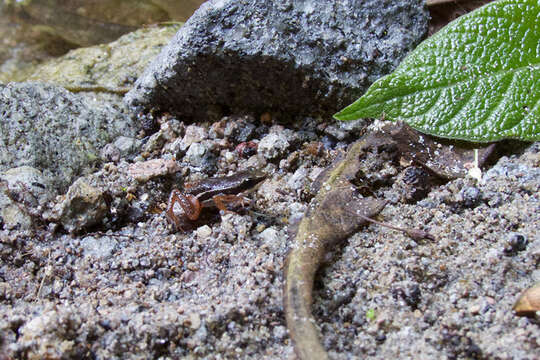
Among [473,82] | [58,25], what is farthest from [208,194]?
[58,25]

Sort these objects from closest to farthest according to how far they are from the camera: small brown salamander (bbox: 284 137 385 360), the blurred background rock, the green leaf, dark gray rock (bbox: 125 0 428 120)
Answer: small brown salamander (bbox: 284 137 385 360), the green leaf, dark gray rock (bbox: 125 0 428 120), the blurred background rock

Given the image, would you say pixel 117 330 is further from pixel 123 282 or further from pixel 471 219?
pixel 471 219

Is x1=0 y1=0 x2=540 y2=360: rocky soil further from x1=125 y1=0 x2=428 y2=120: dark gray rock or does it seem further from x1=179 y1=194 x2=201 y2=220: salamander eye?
x1=125 y1=0 x2=428 y2=120: dark gray rock

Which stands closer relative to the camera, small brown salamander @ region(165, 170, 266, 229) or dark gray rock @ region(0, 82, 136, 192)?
small brown salamander @ region(165, 170, 266, 229)

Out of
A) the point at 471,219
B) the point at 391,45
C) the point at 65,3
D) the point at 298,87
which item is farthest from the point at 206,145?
the point at 65,3

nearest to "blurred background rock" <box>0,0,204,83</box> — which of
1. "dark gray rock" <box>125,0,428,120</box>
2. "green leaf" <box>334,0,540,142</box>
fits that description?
"dark gray rock" <box>125,0,428,120</box>

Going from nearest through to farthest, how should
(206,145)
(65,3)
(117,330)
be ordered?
(117,330) < (206,145) < (65,3)

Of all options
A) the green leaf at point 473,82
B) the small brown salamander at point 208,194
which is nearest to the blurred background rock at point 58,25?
the small brown salamander at point 208,194
